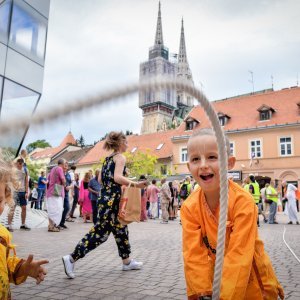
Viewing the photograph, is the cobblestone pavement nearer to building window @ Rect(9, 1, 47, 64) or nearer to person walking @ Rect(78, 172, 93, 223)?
person walking @ Rect(78, 172, 93, 223)

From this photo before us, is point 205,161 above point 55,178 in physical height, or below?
below

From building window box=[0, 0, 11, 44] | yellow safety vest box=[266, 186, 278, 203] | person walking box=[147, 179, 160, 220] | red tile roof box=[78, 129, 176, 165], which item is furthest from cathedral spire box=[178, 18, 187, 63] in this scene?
building window box=[0, 0, 11, 44]

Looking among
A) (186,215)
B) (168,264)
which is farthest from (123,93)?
(168,264)

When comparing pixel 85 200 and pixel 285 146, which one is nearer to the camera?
pixel 85 200

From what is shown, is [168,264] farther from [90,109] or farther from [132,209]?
[90,109]

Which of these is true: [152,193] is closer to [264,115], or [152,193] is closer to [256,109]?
[264,115]

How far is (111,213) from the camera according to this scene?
4523 mm

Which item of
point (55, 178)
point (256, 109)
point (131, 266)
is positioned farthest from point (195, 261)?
point (256, 109)

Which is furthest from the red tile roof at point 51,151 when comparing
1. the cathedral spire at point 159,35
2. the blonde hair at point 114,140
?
the blonde hair at point 114,140

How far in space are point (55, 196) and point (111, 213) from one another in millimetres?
4967

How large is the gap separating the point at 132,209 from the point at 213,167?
8.20 ft

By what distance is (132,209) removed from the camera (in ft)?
14.7

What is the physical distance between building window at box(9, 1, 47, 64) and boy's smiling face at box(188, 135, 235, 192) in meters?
12.8

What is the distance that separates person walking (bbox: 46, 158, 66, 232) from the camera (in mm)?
9062
